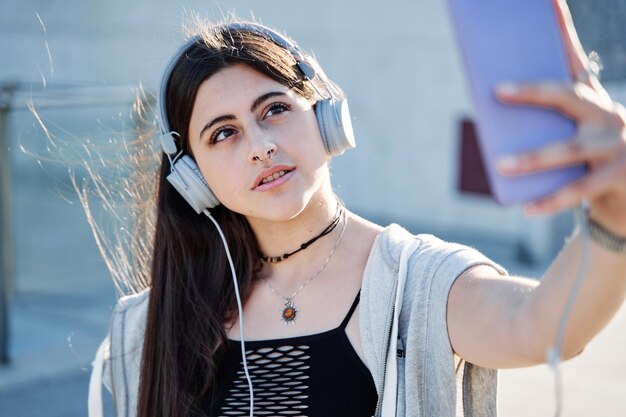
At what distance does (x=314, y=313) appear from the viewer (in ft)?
7.64

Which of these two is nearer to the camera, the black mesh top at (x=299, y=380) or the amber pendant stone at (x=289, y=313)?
the black mesh top at (x=299, y=380)

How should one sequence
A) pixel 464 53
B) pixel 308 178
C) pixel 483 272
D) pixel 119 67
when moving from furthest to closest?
pixel 119 67
pixel 308 178
pixel 483 272
pixel 464 53

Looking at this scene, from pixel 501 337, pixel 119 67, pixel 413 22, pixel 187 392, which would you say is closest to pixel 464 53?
pixel 501 337

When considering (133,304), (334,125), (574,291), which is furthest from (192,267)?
(574,291)

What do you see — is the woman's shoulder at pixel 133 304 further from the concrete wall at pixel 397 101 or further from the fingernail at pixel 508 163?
the concrete wall at pixel 397 101

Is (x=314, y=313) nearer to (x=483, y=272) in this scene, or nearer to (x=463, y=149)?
(x=483, y=272)

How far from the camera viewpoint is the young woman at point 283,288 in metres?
1.99

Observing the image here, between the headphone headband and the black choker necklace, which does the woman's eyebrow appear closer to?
the headphone headband

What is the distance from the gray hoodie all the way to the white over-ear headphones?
0.30 metres

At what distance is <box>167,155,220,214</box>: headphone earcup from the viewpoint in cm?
243

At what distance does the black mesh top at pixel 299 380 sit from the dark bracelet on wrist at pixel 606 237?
2.78ft

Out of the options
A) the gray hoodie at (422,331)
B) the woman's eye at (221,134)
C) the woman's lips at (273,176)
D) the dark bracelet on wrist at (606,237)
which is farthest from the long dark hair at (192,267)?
the dark bracelet on wrist at (606,237)

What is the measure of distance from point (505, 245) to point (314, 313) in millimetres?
5751

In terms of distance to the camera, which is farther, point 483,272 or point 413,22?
point 413,22
